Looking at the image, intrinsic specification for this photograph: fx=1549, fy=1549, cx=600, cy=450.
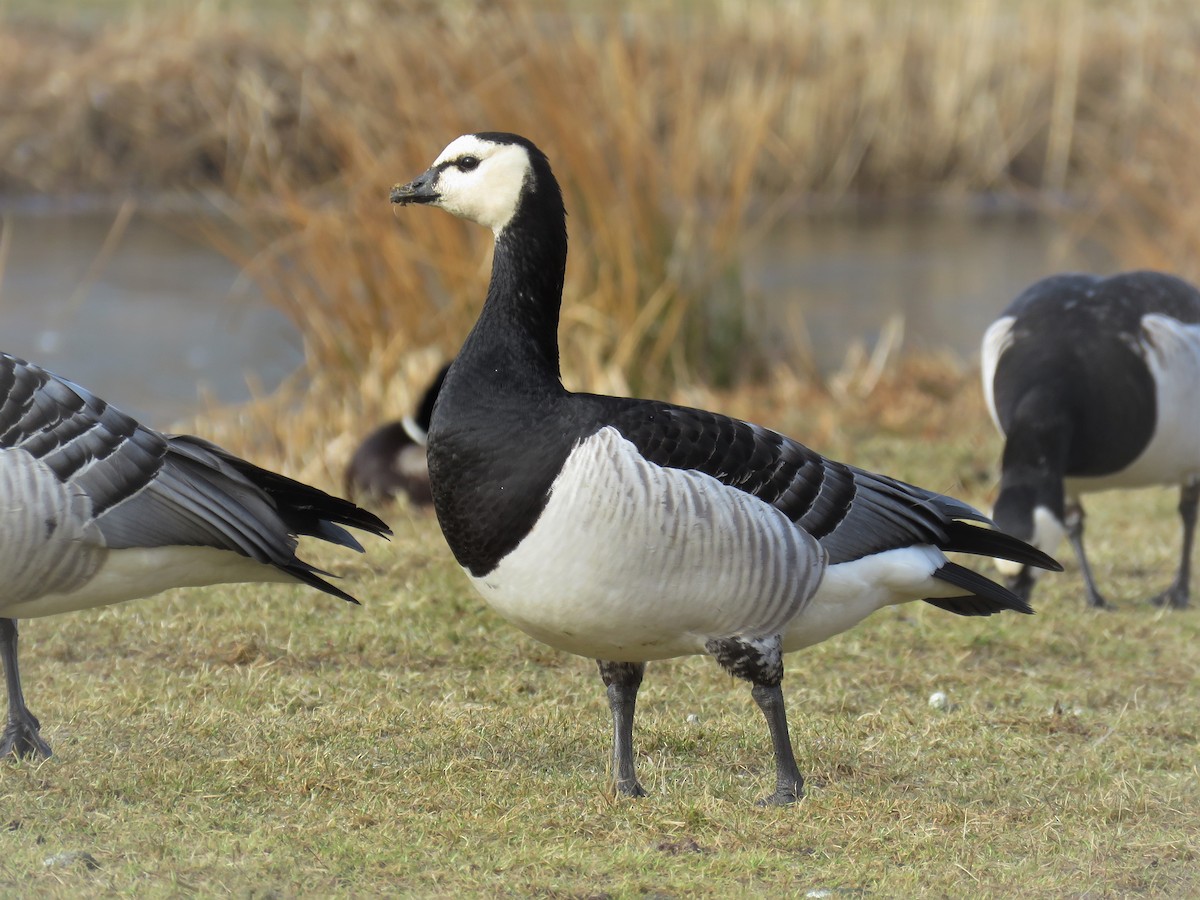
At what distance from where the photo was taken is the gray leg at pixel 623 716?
4344mm

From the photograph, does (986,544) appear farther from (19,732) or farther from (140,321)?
(140,321)

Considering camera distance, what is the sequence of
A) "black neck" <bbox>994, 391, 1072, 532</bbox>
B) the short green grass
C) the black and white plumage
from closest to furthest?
the short green grass, "black neck" <bbox>994, 391, 1072, 532</bbox>, the black and white plumage

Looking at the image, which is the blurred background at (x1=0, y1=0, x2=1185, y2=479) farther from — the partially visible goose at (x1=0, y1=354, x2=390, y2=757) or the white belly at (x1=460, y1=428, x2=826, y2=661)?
the white belly at (x1=460, y1=428, x2=826, y2=661)

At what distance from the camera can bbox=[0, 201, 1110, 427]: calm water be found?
513 inches

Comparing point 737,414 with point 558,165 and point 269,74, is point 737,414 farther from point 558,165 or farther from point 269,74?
point 269,74

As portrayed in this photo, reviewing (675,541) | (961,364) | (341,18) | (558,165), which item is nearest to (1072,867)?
(675,541)

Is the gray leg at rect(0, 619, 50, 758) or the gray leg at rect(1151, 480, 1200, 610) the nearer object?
the gray leg at rect(0, 619, 50, 758)

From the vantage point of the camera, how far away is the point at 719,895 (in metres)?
3.68

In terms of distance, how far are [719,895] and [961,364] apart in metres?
9.89

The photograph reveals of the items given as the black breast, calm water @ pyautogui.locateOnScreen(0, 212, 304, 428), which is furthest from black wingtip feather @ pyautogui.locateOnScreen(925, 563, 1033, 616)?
calm water @ pyautogui.locateOnScreen(0, 212, 304, 428)

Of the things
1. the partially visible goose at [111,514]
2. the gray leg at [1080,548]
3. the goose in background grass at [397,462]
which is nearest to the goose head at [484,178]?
the partially visible goose at [111,514]

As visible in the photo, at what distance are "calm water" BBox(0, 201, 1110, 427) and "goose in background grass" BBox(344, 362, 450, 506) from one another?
3066mm

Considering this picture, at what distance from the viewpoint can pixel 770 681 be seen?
4.19m

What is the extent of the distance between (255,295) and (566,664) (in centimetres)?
790
